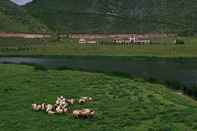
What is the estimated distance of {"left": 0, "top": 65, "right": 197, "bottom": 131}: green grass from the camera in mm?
30266

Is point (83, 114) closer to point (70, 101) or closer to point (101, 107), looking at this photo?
point (101, 107)

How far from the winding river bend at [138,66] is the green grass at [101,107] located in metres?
19.4

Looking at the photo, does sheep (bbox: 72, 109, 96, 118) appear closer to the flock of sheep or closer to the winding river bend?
the flock of sheep

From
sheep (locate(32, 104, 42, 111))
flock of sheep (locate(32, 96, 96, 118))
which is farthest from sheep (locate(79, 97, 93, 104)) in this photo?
sheep (locate(32, 104, 42, 111))

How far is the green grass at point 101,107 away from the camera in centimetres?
3027

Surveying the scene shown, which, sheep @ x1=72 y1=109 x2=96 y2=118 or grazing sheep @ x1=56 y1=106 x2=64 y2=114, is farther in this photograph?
grazing sheep @ x1=56 y1=106 x2=64 y2=114

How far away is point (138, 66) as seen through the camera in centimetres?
9931

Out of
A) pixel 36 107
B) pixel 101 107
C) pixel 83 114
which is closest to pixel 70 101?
pixel 101 107

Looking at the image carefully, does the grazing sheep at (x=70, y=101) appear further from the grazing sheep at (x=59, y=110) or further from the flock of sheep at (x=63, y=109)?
the grazing sheep at (x=59, y=110)

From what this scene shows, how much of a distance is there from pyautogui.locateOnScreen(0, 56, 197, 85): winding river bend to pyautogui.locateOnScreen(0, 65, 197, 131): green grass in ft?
63.8

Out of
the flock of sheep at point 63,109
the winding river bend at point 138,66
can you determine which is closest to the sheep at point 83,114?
the flock of sheep at point 63,109

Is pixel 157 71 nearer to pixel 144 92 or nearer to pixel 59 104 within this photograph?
pixel 144 92

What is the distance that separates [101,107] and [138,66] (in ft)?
206

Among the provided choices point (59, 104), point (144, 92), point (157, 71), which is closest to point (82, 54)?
point (157, 71)
